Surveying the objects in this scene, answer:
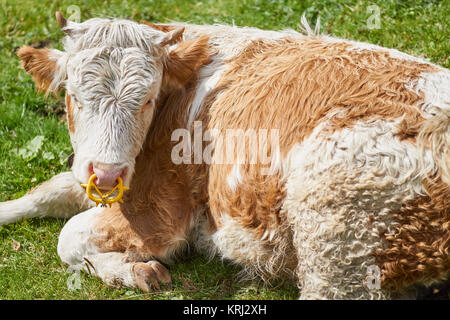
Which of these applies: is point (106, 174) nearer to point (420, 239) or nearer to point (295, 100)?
point (295, 100)

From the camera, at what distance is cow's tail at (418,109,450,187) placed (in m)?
3.95

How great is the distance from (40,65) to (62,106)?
8.83 ft

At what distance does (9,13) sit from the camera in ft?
30.5

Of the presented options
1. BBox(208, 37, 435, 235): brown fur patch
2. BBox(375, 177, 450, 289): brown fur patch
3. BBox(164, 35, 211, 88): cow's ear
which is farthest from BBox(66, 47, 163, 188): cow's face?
BBox(375, 177, 450, 289): brown fur patch

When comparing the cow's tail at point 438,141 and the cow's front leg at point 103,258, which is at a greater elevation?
the cow's tail at point 438,141

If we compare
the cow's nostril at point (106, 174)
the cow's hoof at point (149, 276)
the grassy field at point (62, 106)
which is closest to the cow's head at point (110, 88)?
the cow's nostril at point (106, 174)

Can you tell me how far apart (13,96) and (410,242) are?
18.2 ft

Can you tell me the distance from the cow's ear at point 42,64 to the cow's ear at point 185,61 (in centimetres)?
89

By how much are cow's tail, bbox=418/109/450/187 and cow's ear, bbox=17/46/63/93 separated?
2.80m

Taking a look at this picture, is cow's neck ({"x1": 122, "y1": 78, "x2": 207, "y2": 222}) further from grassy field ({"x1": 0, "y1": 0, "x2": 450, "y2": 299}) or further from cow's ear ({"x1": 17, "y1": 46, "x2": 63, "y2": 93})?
cow's ear ({"x1": 17, "y1": 46, "x2": 63, "y2": 93})

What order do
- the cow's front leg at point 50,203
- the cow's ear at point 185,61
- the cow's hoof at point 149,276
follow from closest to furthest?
the cow's hoof at point 149,276, the cow's ear at point 185,61, the cow's front leg at point 50,203

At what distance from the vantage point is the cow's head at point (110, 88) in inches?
174

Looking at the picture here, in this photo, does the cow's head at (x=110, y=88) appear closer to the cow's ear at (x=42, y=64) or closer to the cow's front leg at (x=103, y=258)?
the cow's ear at (x=42, y=64)
